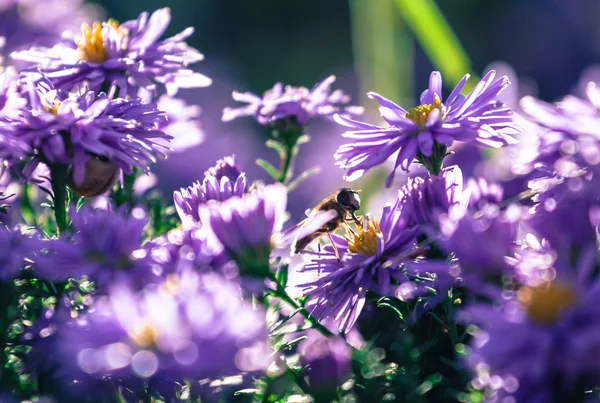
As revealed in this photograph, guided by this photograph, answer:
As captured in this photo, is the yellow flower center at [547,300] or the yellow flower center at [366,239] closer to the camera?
the yellow flower center at [547,300]

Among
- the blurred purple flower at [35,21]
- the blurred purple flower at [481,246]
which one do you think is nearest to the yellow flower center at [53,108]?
the blurred purple flower at [481,246]

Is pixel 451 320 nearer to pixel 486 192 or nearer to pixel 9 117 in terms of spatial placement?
pixel 486 192

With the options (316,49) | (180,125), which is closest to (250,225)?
(180,125)

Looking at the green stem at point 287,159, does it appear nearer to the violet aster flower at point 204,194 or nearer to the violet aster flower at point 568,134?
the violet aster flower at point 204,194

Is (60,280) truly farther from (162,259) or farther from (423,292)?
(423,292)

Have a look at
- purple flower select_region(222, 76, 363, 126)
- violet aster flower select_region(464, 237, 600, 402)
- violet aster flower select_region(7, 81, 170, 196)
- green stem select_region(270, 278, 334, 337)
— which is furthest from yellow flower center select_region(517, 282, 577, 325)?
purple flower select_region(222, 76, 363, 126)

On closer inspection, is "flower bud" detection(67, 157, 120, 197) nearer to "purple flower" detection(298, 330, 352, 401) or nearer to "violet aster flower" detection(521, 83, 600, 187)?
"purple flower" detection(298, 330, 352, 401)

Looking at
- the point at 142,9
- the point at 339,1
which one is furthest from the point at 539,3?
the point at 142,9

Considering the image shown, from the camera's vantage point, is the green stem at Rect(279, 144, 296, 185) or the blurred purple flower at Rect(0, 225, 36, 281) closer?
the blurred purple flower at Rect(0, 225, 36, 281)
